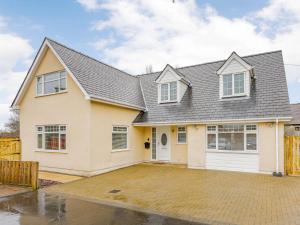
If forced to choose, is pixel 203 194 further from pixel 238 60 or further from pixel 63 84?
pixel 63 84

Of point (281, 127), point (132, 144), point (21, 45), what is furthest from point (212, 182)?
point (21, 45)

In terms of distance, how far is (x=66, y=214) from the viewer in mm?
7082

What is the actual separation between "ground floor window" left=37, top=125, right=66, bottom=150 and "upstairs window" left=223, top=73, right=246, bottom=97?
10406 millimetres

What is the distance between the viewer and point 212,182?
36.1 ft

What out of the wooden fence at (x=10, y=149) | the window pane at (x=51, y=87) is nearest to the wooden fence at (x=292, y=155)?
the window pane at (x=51, y=87)

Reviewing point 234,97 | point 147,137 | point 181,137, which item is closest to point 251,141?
point 234,97

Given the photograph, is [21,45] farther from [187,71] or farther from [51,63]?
[187,71]

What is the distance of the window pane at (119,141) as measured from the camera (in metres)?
14.8

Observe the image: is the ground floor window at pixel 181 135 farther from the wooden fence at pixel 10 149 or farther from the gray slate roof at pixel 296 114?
the gray slate roof at pixel 296 114

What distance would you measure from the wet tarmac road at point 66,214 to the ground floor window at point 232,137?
850cm

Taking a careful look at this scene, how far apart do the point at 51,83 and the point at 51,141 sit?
12.1ft

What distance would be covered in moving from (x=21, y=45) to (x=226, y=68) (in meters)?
15.3

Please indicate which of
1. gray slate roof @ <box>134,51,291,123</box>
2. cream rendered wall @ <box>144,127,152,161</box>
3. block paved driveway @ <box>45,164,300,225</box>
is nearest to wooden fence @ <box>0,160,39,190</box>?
block paved driveway @ <box>45,164,300,225</box>

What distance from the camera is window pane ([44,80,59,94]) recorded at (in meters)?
14.8
